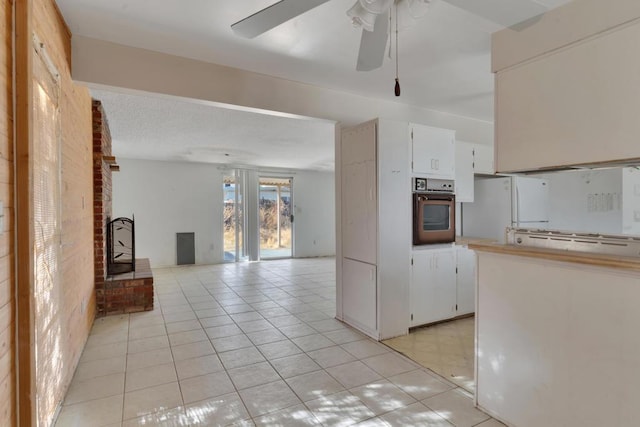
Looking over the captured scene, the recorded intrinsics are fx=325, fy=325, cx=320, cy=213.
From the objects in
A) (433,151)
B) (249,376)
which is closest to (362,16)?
(433,151)

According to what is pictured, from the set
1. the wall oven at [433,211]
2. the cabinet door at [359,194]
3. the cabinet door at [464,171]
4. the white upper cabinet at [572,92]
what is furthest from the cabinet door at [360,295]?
the white upper cabinet at [572,92]

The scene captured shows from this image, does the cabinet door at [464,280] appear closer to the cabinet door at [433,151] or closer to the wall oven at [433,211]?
the wall oven at [433,211]

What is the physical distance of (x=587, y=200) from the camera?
488 centimetres

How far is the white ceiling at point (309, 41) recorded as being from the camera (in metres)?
2.08

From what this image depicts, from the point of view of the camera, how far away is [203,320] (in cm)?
369

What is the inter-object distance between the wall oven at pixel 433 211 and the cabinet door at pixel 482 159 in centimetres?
78

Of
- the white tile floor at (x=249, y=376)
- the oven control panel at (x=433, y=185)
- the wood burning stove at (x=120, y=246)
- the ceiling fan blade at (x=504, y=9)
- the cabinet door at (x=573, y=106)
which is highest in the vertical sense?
the ceiling fan blade at (x=504, y=9)

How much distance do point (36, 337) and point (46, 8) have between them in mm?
1764

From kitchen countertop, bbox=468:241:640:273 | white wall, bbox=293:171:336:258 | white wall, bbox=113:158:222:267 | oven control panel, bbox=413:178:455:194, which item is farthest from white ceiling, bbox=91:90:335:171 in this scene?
kitchen countertop, bbox=468:241:640:273

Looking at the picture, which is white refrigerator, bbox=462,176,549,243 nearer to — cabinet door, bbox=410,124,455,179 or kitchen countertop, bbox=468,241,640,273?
cabinet door, bbox=410,124,455,179

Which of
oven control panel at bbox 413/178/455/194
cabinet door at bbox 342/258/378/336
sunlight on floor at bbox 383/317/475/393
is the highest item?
oven control panel at bbox 413/178/455/194

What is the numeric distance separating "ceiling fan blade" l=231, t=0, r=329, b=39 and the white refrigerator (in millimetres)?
3467

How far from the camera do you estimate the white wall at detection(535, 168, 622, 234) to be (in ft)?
15.1

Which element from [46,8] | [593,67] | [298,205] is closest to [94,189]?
[46,8]
